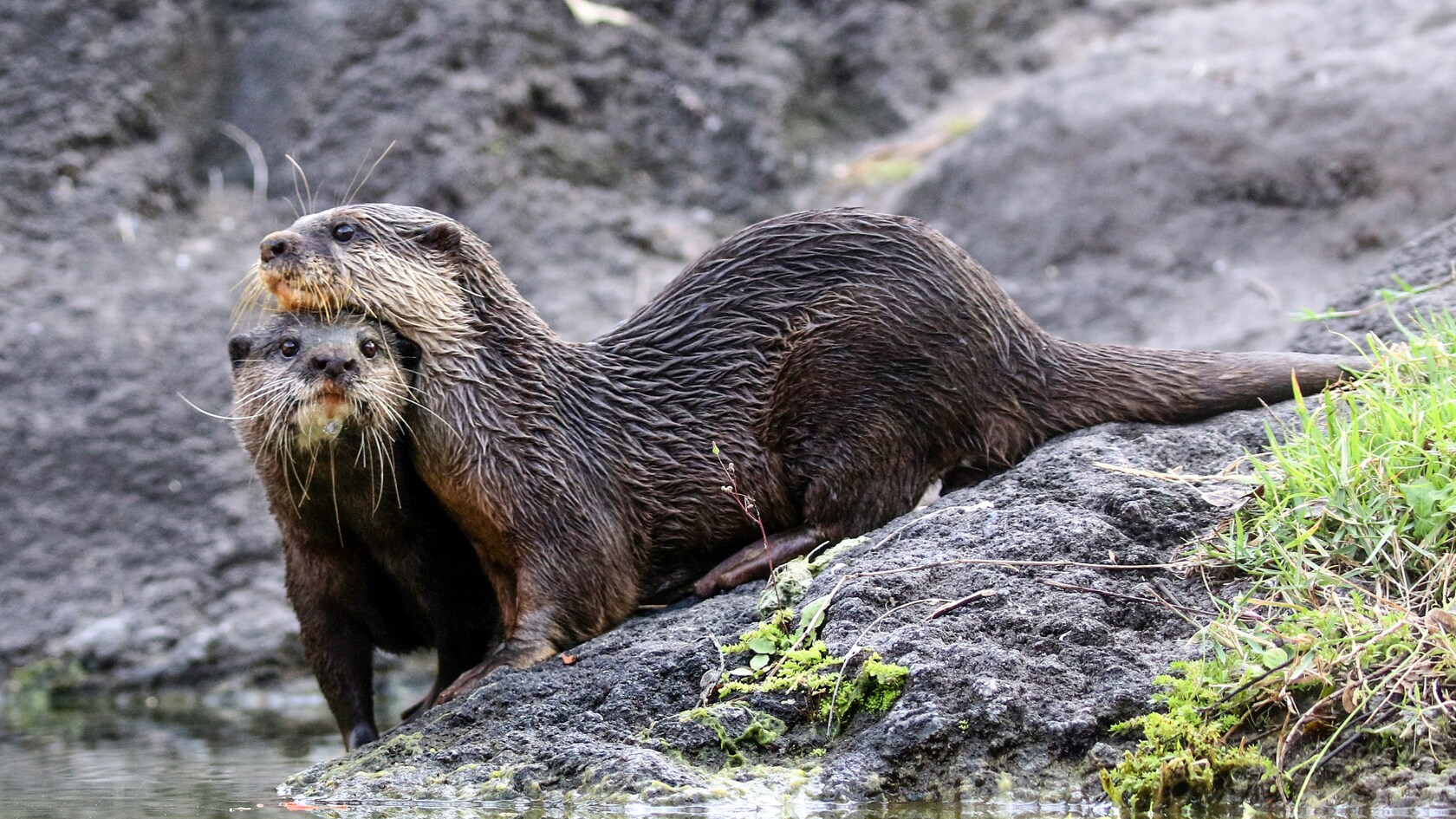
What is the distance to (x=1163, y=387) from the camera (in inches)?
153

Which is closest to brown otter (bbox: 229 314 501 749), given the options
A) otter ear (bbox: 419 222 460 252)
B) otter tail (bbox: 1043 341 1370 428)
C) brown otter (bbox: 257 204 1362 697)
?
brown otter (bbox: 257 204 1362 697)

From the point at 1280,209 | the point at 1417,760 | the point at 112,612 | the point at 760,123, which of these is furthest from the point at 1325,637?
the point at 760,123

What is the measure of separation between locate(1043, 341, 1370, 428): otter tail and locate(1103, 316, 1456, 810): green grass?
35cm

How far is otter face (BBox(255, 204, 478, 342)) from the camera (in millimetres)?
3627

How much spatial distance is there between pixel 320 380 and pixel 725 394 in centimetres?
101

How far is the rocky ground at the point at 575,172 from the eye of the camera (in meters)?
6.38

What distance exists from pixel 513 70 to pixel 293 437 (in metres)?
4.66

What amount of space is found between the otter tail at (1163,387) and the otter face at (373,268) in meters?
1.53

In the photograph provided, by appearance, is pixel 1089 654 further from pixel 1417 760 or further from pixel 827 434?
pixel 827 434

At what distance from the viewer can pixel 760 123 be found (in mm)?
8180

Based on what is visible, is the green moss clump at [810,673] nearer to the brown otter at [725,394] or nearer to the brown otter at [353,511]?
the brown otter at [725,394]

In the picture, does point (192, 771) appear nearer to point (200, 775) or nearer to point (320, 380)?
point (200, 775)

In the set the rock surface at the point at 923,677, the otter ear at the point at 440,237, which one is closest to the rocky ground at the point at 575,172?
the otter ear at the point at 440,237

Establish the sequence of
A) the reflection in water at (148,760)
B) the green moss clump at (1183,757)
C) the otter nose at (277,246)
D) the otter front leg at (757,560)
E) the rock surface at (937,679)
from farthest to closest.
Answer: the otter front leg at (757,560) < the otter nose at (277,246) < the reflection in water at (148,760) < the rock surface at (937,679) < the green moss clump at (1183,757)
